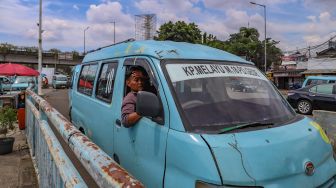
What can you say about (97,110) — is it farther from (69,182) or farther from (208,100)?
(69,182)

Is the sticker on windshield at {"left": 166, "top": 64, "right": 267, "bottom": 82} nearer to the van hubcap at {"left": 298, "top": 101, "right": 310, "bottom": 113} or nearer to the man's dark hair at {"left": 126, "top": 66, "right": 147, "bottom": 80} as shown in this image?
the man's dark hair at {"left": 126, "top": 66, "right": 147, "bottom": 80}

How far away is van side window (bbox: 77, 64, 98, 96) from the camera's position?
571cm

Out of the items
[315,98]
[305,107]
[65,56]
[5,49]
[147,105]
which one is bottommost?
[305,107]

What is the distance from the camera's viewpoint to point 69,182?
201 centimetres

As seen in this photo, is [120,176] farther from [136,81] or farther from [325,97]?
[325,97]

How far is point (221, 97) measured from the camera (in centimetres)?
338

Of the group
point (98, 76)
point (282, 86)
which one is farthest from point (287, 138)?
point (282, 86)

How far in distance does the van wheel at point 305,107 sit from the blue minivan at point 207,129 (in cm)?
1322

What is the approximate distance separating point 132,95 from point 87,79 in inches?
99.3

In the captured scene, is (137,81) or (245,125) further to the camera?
(137,81)

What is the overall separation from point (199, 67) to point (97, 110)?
1907mm

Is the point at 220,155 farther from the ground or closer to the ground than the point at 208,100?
closer to the ground

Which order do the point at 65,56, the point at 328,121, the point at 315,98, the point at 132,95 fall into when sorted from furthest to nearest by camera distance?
1. the point at 65,56
2. the point at 315,98
3. the point at 328,121
4. the point at 132,95

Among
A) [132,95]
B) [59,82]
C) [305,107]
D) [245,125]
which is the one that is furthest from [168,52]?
[59,82]
